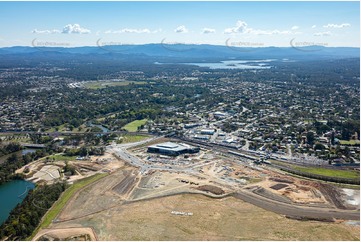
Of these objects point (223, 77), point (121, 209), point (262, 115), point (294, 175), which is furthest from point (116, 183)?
point (223, 77)

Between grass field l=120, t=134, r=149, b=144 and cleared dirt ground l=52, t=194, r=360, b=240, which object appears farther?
grass field l=120, t=134, r=149, b=144

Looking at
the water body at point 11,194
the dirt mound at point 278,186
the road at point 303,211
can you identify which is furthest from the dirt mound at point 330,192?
the water body at point 11,194

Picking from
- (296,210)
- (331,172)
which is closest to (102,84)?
(331,172)

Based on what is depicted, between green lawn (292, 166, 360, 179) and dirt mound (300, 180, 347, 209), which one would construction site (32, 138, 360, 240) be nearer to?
dirt mound (300, 180, 347, 209)

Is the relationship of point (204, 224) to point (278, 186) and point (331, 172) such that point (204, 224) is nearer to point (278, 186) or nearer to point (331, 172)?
point (278, 186)

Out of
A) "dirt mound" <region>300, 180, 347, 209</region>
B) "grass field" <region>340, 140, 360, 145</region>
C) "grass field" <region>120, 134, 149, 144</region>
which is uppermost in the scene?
"grass field" <region>340, 140, 360, 145</region>

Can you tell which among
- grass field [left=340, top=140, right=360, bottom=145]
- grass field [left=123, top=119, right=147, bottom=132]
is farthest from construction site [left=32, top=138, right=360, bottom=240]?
grass field [left=123, top=119, right=147, bottom=132]
